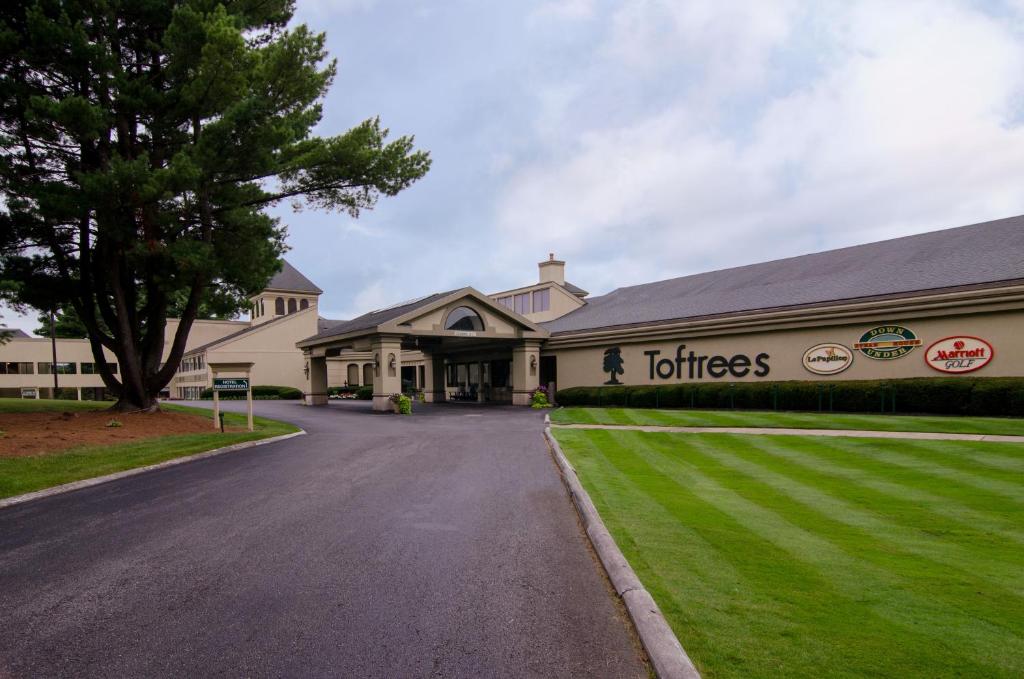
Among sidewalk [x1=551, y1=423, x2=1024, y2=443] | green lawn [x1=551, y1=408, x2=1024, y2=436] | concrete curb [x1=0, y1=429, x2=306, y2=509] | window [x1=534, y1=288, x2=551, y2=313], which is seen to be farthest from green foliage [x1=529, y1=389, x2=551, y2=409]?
concrete curb [x1=0, y1=429, x2=306, y2=509]

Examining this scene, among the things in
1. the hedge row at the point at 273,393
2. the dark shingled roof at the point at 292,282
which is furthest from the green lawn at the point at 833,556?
the dark shingled roof at the point at 292,282

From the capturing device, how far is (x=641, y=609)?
16.1 feet

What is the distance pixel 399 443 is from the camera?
55.6 ft

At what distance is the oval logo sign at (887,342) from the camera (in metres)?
20.8

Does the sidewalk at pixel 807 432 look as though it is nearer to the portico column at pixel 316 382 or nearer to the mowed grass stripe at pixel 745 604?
the mowed grass stripe at pixel 745 604

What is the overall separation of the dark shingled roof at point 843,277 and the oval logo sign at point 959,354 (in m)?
1.84

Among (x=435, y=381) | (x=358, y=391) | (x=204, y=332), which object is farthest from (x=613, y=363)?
(x=204, y=332)

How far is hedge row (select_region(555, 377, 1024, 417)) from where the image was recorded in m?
17.8

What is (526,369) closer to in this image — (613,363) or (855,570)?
(613,363)

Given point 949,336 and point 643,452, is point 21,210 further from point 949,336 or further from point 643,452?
point 949,336

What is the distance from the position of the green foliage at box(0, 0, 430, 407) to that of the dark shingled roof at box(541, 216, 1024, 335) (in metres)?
14.6

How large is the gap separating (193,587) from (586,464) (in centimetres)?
804

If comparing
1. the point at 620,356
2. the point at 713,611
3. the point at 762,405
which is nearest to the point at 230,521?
the point at 713,611

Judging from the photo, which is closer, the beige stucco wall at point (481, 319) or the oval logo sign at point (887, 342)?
the oval logo sign at point (887, 342)
